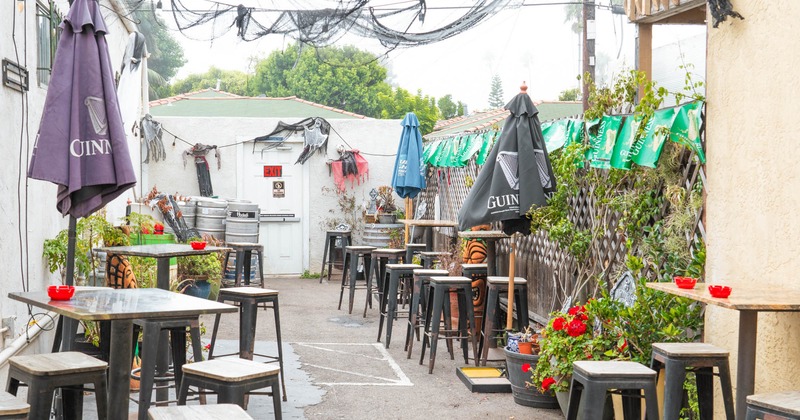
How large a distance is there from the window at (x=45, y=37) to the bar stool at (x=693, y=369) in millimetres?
4678

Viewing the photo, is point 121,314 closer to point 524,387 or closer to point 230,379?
point 230,379

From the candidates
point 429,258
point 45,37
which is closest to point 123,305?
point 45,37

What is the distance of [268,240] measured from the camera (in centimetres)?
1396

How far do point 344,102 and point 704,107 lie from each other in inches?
1472

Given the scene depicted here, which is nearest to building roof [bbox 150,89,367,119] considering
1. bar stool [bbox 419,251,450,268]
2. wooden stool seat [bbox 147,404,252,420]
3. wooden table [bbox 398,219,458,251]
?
wooden table [bbox 398,219,458,251]

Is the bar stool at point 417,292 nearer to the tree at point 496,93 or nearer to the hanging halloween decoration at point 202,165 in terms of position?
the hanging halloween decoration at point 202,165

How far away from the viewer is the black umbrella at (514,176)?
6.14 metres

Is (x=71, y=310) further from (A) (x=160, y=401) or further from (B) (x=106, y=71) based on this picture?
(B) (x=106, y=71)

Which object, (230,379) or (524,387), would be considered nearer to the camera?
(230,379)

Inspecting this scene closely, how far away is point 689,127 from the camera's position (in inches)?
192

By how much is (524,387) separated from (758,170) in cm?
236

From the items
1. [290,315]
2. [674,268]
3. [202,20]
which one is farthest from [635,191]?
[290,315]

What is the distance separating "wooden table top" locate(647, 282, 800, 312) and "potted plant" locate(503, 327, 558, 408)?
1.85 m

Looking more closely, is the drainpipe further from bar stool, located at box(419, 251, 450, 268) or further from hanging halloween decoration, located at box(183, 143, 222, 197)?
hanging halloween decoration, located at box(183, 143, 222, 197)
